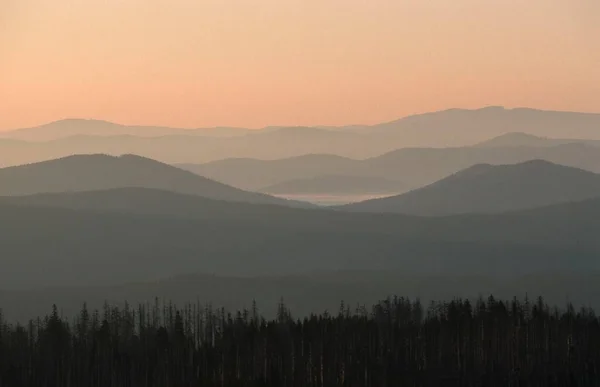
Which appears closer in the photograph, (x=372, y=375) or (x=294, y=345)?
(x=372, y=375)

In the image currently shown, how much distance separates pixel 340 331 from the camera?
151 meters

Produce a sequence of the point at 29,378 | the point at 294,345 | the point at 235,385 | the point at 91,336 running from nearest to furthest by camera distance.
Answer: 1. the point at 235,385
2. the point at 29,378
3. the point at 294,345
4. the point at 91,336

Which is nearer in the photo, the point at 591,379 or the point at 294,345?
the point at 591,379

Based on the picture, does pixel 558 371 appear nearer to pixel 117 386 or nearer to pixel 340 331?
pixel 340 331

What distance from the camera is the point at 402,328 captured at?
15675 cm

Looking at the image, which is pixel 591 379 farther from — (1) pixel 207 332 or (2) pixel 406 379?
(1) pixel 207 332

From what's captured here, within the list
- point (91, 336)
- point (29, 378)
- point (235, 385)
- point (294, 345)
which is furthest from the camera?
point (91, 336)

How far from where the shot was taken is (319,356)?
136750 mm

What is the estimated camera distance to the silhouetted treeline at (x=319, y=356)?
133 metres

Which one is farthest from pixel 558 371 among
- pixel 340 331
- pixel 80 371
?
pixel 80 371

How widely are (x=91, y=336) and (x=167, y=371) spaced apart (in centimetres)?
2304

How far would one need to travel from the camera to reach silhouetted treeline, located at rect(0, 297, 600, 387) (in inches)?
5236

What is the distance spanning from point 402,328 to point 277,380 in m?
32.6

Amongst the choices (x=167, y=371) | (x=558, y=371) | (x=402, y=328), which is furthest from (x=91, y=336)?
(x=558, y=371)
